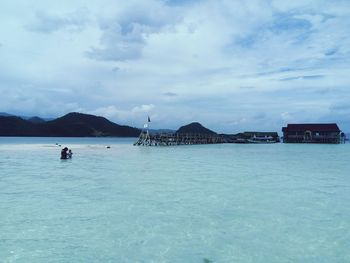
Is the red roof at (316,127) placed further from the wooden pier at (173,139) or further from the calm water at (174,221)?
the calm water at (174,221)

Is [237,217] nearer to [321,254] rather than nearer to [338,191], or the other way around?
[321,254]

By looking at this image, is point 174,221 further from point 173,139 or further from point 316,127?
point 316,127

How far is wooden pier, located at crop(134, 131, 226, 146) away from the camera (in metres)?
98.3

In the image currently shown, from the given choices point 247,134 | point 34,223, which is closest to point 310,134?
point 247,134

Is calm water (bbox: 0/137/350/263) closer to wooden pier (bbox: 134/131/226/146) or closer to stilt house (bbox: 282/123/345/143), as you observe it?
wooden pier (bbox: 134/131/226/146)

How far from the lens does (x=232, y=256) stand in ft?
37.2

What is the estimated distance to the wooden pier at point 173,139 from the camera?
9831 cm

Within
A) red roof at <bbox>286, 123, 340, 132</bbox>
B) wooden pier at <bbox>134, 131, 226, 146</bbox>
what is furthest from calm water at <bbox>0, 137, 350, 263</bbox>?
red roof at <bbox>286, 123, 340, 132</bbox>

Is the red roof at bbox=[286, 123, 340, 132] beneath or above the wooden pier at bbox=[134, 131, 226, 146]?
above

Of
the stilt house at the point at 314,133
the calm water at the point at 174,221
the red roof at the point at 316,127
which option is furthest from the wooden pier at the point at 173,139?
the calm water at the point at 174,221

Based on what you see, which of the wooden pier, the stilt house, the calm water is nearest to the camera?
the calm water

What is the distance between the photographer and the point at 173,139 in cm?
10738

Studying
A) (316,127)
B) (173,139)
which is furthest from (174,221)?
(316,127)

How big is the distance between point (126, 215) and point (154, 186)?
8.40 m
